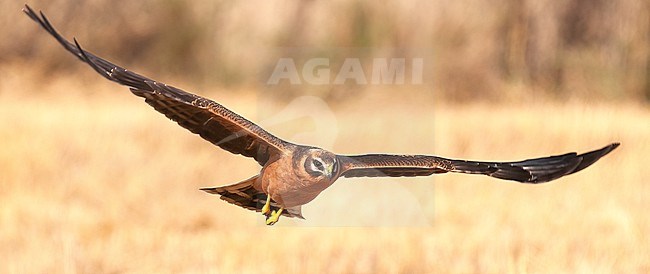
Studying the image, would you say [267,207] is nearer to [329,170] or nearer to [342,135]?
[329,170]

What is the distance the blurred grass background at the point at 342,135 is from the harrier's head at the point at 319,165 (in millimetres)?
3687

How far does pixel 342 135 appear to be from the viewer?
13.4m

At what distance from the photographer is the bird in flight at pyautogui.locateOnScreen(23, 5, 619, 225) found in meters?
3.93

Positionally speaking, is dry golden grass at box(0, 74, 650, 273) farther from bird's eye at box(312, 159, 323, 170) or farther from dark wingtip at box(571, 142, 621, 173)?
bird's eye at box(312, 159, 323, 170)

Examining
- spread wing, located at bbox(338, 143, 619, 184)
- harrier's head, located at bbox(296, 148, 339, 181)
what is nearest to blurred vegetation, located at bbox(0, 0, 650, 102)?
spread wing, located at bbox(338, 143, 619, 184)

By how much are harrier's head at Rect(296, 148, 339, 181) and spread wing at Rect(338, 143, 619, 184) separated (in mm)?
94

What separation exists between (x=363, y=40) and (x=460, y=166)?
13.1 meters

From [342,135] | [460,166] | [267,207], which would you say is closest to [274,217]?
[267,207]

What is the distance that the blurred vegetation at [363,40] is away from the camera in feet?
57.3

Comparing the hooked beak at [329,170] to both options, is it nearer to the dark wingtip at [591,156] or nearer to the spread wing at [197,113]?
the spread wing at [197,113]

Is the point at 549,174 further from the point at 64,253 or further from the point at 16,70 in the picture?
the point at 16,70

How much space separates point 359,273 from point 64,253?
1962 millimetres

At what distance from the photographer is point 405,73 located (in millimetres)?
17297

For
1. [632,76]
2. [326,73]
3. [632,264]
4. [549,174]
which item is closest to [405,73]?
[326,73]
